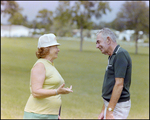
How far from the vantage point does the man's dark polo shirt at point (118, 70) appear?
7.07ft

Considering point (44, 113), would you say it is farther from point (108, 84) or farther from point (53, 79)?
point (108, 84)

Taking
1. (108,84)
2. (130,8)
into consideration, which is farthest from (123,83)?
(130,8)

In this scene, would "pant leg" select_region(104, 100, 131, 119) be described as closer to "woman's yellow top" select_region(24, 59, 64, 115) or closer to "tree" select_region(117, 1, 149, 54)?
"woman's yellow top" select_region(24, 59, 64, 115)

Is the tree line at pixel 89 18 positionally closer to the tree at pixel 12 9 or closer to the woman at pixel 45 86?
the tree at pixel 12 9

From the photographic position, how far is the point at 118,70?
215 cm

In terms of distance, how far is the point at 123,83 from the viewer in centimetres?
222

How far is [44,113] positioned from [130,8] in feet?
71.2

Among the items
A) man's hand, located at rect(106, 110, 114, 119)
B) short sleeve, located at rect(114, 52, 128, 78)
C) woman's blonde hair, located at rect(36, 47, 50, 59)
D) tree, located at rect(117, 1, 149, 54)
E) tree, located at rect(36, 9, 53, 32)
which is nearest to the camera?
woman's blonde hair, located at rect(36, 47, 50, 59)

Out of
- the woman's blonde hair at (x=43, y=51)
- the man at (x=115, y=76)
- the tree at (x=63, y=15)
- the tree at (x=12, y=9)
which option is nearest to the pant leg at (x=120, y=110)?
the man at (x=115, y=76)

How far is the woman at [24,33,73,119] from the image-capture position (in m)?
1.91

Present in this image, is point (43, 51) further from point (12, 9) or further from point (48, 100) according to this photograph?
point (12, 9)

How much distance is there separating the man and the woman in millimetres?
433

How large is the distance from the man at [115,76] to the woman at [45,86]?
43cm

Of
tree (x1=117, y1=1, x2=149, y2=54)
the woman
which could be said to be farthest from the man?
tree (x1=117, y1=1, x2=149, y2=54)
